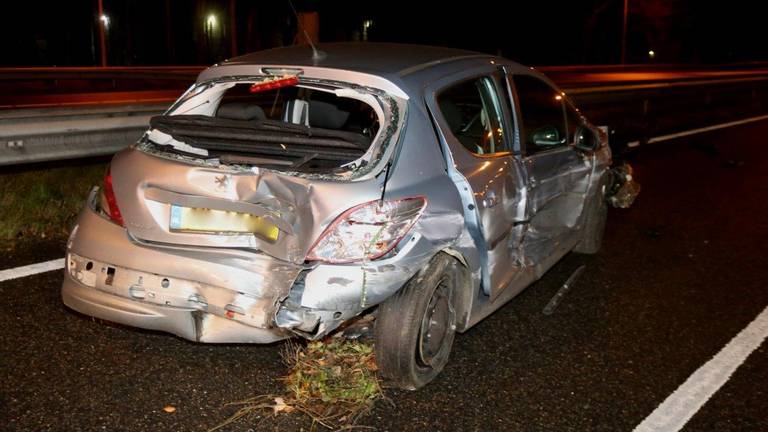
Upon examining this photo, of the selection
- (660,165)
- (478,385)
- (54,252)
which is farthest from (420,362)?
(660,165)

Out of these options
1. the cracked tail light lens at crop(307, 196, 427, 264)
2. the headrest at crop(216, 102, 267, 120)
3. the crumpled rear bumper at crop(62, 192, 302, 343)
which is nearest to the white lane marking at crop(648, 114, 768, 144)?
the headrest at crop(216, 102, 267, 120)

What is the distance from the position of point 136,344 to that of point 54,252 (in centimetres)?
197

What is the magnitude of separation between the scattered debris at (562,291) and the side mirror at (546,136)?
1.01 meters

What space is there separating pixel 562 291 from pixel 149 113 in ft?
15.9

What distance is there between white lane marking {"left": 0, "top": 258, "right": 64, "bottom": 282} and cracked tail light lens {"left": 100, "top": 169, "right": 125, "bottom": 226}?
1675mm

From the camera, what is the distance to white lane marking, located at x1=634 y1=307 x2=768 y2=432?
12.8ft

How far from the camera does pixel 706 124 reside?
17844mm

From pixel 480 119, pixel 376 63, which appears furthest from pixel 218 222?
pixel 480 119

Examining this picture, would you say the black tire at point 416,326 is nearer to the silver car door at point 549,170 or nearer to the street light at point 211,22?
the silver car door at point 549,170

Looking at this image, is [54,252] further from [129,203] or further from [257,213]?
[257,213]

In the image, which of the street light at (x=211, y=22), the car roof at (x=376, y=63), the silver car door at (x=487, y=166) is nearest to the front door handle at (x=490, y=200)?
the silver car door at (x=487, y=166)

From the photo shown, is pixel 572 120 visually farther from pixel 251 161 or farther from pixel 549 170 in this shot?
pixel 251 161

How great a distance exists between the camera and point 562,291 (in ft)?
18.8

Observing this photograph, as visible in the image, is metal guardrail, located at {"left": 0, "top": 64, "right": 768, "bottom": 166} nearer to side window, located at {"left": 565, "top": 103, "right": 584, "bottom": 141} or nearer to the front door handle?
side window, located at {"left": 565, "top": 103, "right": 584, "bottom": 141}
